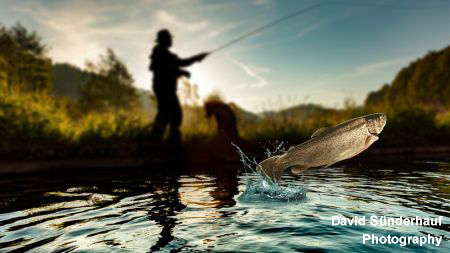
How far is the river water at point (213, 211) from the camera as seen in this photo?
371 cm

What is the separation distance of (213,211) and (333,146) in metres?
1.66

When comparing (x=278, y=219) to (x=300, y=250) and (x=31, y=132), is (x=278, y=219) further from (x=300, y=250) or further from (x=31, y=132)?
(x=31, y=132)

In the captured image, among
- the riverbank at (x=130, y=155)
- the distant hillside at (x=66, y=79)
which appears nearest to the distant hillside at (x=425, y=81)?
the riverbank at (x=130, y=155)

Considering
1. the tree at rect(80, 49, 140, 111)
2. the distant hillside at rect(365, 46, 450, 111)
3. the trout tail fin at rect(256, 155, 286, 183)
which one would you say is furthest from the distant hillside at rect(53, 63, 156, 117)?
the trout tail fin at rect(256, 155, 286, 183)

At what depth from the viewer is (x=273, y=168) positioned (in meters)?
4.80

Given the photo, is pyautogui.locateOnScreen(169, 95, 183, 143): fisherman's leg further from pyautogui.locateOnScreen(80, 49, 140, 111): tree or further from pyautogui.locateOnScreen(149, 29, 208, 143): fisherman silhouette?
pyautogui.locateOnScreen(80, 49, 140, 111): tree

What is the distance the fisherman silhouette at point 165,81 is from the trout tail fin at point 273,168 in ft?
28.5

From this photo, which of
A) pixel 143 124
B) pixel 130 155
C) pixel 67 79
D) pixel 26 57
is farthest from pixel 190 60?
pixel 67 79

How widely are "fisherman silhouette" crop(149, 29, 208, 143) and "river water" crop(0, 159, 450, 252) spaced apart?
468 centimetres

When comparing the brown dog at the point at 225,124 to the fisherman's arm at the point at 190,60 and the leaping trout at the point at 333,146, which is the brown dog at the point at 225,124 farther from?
the leaping trout at the point at 333,146

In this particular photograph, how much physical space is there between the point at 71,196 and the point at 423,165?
8.16m

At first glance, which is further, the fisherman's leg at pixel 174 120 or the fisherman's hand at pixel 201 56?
the fisherman's leg at pixel 174 120

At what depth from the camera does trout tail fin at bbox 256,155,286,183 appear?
4777mm

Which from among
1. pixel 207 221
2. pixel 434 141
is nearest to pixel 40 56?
pixel 434 141
